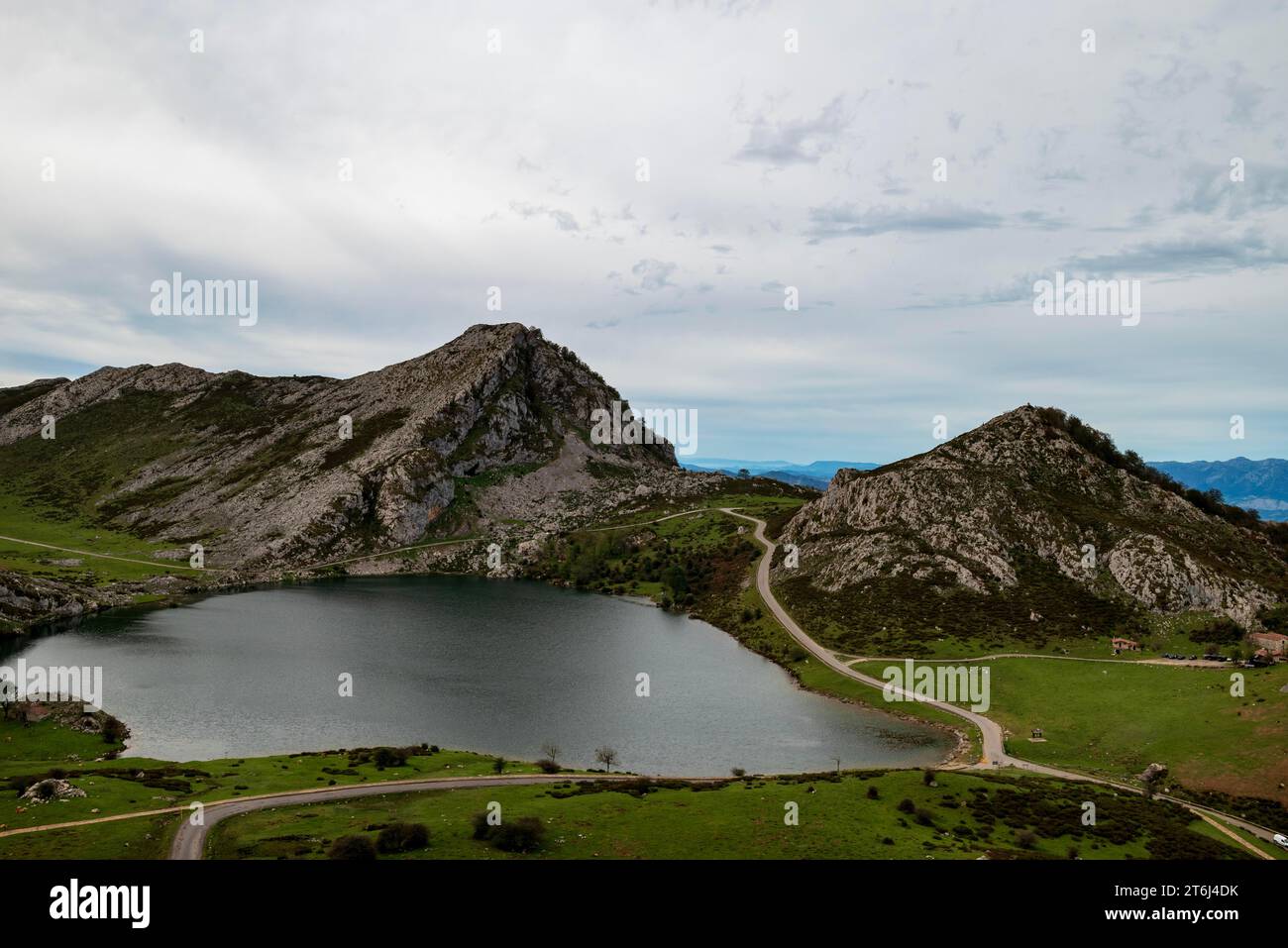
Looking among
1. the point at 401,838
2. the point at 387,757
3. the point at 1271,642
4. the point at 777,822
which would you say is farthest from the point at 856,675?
the point at 401,838

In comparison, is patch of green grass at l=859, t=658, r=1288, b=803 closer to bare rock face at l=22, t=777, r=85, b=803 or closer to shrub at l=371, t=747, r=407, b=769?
shrub at l=371, t=747, r=407, b=769

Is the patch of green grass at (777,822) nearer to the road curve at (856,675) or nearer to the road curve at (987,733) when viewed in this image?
the road curve at (987,733)

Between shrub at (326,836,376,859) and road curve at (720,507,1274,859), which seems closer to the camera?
shrub at (326,836,376,859)

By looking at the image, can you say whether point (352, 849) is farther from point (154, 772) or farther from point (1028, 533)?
point (1028, 533)

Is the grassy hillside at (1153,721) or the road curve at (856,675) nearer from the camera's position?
the grassy hillside at (1153,721)

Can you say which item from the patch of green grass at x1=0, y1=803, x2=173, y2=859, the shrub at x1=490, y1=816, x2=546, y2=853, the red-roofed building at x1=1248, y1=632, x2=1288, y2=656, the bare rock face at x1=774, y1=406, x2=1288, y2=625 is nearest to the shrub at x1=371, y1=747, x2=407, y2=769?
the patch of green grass at x1=0, y1=803, x2=173, y2=859

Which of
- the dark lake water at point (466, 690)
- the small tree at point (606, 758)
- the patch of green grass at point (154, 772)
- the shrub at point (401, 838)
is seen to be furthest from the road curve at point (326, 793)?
the shrub at point (401, 838)
